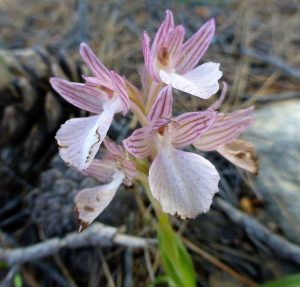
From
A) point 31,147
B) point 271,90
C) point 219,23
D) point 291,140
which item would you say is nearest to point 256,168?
point 291,140

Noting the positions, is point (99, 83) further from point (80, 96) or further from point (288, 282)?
point (288, 282)

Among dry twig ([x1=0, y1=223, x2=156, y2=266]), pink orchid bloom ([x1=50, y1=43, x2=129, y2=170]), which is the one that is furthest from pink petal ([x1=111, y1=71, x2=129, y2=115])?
dry twig ([x1=0, y1=223, x2=156, y2=266])

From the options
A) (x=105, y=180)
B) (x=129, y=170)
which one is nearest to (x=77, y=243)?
(x=105, y=180)

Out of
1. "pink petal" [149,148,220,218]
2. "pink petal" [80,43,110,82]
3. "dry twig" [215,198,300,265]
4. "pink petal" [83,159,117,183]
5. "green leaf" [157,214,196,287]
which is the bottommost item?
"green leaf" [157,214,196,287]

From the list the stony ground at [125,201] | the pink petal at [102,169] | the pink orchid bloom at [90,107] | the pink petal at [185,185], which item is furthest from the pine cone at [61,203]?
the pink petal at [185,185]

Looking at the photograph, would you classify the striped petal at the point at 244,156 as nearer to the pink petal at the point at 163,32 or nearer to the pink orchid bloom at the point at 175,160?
the pink orchid bloom at the point at 175,160

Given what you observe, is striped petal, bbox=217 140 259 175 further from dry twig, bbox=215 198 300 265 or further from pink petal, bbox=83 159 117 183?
dry twig, bbox=215 198 300 265

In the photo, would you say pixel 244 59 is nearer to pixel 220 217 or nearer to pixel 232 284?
pixel 220 217
